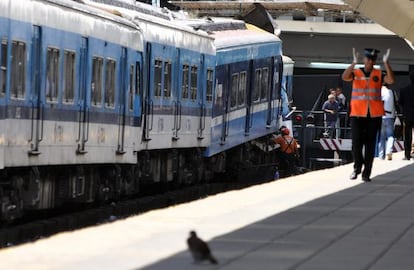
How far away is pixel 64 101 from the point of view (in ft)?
56.1

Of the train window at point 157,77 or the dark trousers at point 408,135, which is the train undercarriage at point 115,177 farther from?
the dark trousers at point 408,135

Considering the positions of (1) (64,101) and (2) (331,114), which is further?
(2) (331,114)

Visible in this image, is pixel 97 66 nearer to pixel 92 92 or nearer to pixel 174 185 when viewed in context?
pixel 92 92

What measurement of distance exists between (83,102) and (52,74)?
1.63 meters

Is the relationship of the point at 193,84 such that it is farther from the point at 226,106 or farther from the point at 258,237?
the point at 258,237

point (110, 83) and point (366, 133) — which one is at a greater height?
point (110, 83)

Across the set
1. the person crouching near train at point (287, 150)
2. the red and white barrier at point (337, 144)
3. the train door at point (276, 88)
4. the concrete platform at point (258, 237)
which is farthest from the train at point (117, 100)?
the red and white barrier at point (337, 144)

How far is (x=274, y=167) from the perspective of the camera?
112ft

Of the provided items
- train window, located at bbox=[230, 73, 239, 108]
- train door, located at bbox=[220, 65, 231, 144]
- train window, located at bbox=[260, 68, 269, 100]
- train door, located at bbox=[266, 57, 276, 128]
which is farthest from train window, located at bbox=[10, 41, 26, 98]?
train door, located at bbox=[266, 57, 276, 128]

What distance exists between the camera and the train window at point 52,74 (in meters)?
16.3

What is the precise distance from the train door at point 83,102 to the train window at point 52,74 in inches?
47.0

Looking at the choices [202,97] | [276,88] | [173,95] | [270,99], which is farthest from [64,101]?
[276,88]

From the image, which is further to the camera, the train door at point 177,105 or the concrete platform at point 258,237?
the train door at point 177,105

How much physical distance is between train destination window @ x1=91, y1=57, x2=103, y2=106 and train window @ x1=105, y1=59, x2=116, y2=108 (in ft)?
1.31
